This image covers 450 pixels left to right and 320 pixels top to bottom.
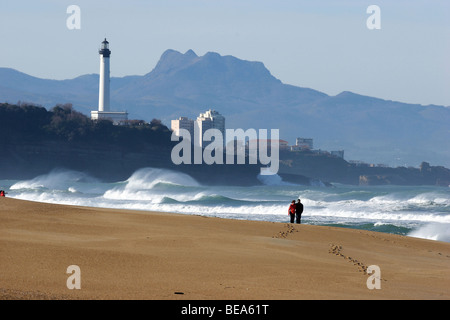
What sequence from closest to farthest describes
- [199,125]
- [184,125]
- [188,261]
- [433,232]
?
[188,261] → [433,232] → [184,125] → [199,125]

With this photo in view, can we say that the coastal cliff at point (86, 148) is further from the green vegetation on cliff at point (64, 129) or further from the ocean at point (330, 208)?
the ocean at point (330, 208)

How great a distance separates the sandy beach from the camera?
32.7 feet

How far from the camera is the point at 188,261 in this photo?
490 inches

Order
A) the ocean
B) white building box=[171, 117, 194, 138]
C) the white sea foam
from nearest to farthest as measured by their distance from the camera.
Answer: the white sea foam < the ocean < white building box=[171, 117, 194, 138]

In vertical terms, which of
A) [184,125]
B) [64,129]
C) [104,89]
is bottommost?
[64,129]

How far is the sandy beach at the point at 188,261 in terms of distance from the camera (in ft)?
32.7

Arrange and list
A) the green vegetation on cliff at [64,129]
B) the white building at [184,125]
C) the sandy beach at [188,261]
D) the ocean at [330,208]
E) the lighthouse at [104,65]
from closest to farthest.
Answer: the sandy beach at [188,261], the ocean at [330,208], the green vegetation on cliff at [64,129], the lighthouse at [104,65], the white building at [184,125]

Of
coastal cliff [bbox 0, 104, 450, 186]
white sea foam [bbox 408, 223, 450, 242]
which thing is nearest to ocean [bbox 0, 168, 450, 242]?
white sea foam [bbox 408, 223, 450, 242]

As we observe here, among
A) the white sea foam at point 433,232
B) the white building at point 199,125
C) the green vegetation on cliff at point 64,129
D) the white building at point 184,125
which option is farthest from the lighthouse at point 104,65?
the white sea foam at point 433,232

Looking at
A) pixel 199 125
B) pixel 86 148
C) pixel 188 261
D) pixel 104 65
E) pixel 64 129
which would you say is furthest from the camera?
pixel 199 125

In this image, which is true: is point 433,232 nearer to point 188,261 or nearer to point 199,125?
point 188,261

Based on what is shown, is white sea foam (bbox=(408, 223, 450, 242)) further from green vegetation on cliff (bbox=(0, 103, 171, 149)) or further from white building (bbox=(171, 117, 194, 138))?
white building (bbox=(171, 117, 194, 138))

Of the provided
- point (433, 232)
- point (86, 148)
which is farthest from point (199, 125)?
point (433, 232)
